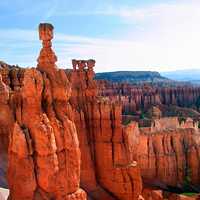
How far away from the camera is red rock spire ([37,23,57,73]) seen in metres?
14.4

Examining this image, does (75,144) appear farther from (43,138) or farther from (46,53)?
(46,53)

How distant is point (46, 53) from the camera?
14742 mm

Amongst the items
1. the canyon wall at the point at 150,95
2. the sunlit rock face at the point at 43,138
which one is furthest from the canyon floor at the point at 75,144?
the canyon wall at the point at 150,95

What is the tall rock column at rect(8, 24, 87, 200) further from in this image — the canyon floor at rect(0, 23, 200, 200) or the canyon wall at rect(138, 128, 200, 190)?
the canyon wall at rect(138, 128, 200, 190)

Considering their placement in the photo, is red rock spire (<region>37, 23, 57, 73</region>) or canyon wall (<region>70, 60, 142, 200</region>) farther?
canyon wall (<region>70, 60, 142, 200</region>)

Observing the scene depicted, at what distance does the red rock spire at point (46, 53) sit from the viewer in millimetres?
14438

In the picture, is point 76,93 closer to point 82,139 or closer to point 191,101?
point 82,139

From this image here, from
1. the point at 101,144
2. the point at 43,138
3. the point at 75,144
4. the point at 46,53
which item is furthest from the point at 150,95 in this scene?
the point at 43,138

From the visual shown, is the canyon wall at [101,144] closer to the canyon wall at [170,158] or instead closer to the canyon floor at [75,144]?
the canyon floor at [75,144]

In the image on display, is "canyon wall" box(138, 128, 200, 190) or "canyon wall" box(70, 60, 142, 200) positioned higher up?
"canyon wall" box(70, 60, 142, 200)

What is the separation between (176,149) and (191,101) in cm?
5770

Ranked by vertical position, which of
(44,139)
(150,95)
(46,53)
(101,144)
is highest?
(46,53)

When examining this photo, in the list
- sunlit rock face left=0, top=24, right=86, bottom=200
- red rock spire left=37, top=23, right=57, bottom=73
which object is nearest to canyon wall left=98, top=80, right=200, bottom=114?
red rock spire left=37, top=23, right=57, bottom=73

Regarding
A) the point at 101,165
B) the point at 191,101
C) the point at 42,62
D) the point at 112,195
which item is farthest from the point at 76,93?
the point at 191,101
